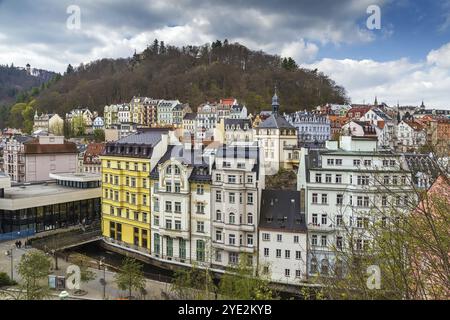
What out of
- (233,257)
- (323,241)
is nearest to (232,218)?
(233,257)

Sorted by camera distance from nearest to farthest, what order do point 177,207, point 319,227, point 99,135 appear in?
point 319,227 → point 177,207 → point 99,135

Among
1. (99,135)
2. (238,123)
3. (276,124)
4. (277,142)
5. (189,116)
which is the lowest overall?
(277,142)

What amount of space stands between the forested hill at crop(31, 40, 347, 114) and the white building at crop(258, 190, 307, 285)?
46.7 metres

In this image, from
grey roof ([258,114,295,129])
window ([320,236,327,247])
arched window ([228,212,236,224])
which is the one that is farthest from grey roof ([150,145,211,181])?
grey roof ([258,114,295,129])

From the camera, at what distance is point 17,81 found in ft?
323

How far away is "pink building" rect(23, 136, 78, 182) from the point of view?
4091 cm

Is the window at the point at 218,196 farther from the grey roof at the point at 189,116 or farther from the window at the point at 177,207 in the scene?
the grey roof at the point at 189,116

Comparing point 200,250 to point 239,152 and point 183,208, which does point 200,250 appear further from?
point 239,152

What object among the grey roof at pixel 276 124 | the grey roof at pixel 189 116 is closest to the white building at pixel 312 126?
the grey roof at pixel 276 124

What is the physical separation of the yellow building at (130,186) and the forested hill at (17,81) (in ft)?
245

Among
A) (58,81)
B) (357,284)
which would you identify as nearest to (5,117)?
(58,81)

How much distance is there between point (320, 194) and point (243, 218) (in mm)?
4142

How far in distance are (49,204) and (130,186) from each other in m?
6.73

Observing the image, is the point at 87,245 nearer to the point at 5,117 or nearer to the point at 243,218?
the point at 243,218
